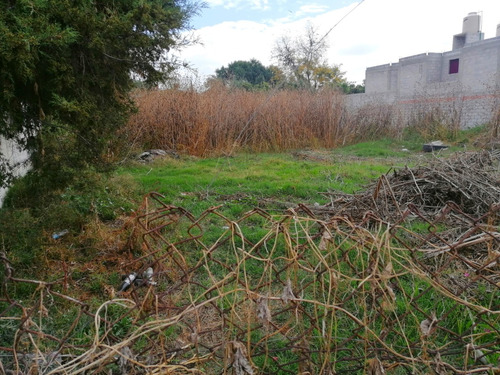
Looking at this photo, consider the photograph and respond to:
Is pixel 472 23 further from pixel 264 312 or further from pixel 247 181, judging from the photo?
pixel 264 312

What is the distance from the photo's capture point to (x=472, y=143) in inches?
469

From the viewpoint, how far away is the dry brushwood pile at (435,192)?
148 inches

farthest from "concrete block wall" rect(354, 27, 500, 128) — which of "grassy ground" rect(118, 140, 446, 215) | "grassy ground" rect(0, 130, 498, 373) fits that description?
"grassy ground" rect(0, 130, 498, 373)

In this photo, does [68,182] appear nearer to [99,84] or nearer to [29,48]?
[99,84]

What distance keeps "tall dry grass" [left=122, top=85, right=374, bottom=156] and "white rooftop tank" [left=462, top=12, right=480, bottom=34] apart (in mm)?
25946

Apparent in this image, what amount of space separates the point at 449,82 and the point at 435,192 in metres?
18.3

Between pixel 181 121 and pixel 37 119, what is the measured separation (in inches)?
316

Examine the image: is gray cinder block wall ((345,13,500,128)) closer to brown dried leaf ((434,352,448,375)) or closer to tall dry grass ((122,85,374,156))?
tall dry grass ((122,85,374,156))

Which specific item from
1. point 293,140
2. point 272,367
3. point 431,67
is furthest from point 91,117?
point 431,67

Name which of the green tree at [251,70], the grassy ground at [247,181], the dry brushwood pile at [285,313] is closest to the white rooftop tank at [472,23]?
the green tree at [251,70]

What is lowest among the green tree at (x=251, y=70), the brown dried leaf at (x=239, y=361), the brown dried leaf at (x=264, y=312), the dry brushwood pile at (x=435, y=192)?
the dry brushwood pile at (x=435, y=192)

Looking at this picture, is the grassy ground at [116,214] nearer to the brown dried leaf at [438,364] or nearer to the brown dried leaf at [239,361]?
the brown dried leaf at [438,364]

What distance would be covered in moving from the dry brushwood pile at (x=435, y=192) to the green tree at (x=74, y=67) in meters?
2.20

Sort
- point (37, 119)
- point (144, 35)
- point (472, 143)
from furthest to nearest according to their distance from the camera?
point (472, 143), point (144, 35), point (37, 119)
